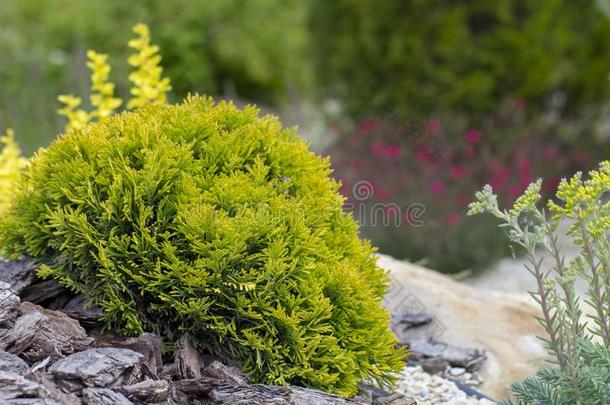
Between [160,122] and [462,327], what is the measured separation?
7.11 feet

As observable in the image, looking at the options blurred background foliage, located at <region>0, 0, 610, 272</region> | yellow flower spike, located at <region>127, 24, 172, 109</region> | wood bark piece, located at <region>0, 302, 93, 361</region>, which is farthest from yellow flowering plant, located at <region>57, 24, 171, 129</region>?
blurred background foliage, located at <region>0, 0, 610, 272</region>

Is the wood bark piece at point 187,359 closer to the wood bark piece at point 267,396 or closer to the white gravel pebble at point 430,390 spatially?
the wood bark piece at point 267,396

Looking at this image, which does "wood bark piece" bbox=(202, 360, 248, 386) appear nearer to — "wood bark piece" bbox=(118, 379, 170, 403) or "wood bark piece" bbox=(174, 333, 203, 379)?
"wood bark piece" bbox=(174, 333, 203, 379)

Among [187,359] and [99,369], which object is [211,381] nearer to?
[187,359]

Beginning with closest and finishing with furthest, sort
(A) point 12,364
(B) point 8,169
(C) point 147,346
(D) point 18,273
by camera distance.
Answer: (A) point 12,364
(C) point 147,346
(D) point 18,273
(B) point 8,169

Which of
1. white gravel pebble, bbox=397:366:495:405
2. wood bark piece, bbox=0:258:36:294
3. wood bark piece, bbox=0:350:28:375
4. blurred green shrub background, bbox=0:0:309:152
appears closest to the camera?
wood bark piece, bbox=0:350:28:375

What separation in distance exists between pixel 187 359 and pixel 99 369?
37 centimetres

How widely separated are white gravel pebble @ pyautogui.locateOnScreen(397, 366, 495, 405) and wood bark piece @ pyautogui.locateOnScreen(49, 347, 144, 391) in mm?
1353

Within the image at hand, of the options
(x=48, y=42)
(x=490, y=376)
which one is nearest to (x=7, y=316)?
(x=490, y=376)

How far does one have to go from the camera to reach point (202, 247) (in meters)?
2.85

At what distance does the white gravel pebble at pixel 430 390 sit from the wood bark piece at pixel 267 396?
92 cm

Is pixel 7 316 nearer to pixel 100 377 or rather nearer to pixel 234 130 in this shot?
pixel 100 377

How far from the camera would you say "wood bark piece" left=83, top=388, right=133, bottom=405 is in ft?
8.08

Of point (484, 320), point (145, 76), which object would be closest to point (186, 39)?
point (145, 76)
